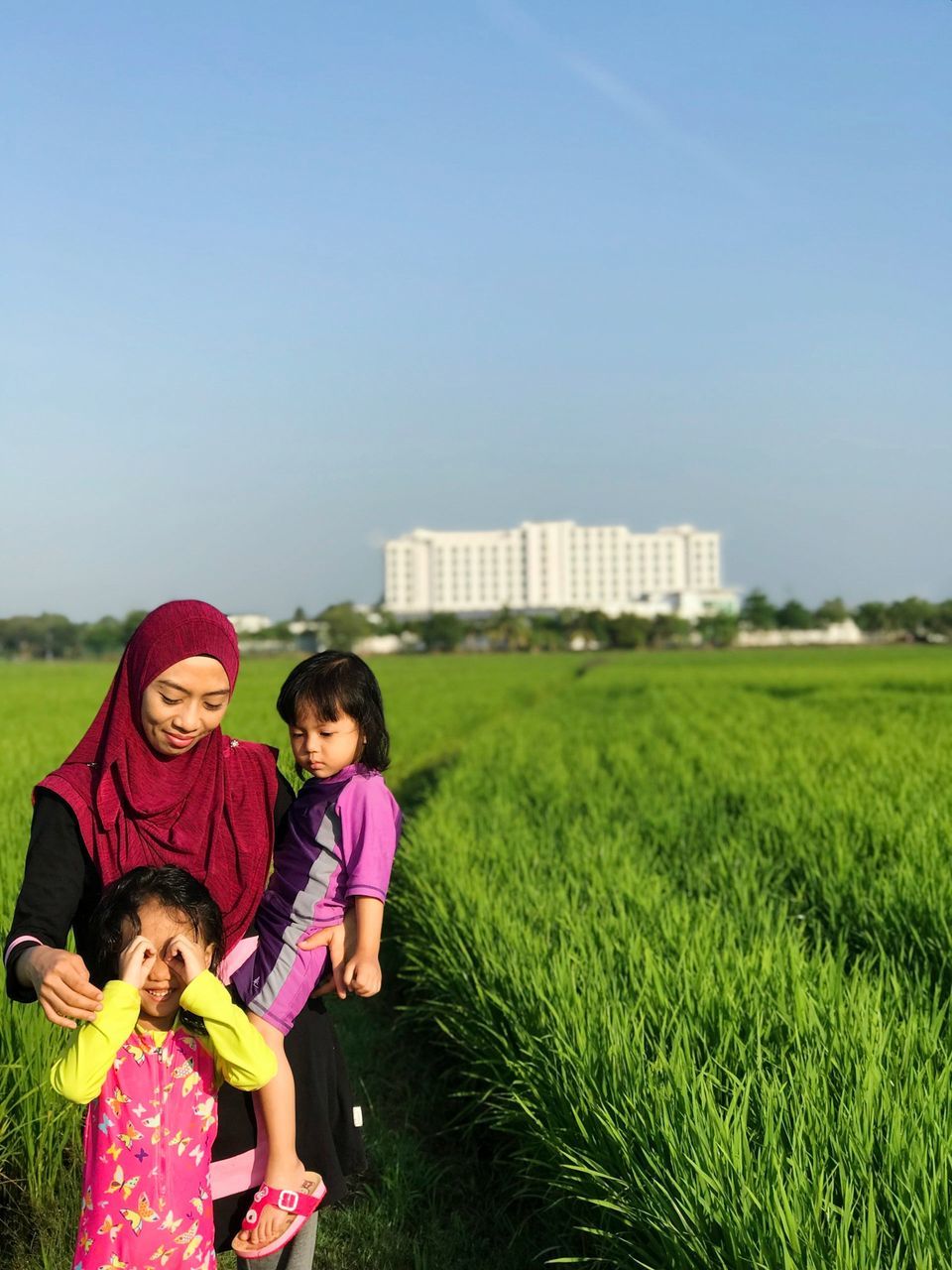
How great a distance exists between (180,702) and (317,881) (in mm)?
379

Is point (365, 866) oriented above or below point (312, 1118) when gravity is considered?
above

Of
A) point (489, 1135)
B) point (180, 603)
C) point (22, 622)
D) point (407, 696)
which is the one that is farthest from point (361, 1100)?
point (407, 696)

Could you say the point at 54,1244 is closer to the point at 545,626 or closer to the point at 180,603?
the point at 180,603

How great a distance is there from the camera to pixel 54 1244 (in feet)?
8.06

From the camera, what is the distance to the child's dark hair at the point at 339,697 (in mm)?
1909

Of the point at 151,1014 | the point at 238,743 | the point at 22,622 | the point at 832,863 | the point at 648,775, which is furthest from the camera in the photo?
the point at 22,622

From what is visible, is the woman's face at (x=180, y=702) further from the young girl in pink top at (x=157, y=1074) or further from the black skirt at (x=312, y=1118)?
the black skirt at (x=312, y=1118)

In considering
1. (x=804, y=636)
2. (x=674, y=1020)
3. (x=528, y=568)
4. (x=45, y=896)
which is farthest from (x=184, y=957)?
(x=528, y=568)

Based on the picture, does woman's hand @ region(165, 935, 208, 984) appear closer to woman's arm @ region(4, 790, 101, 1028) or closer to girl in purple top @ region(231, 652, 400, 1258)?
woman's arm @ region(4, 790, 101, 1028)

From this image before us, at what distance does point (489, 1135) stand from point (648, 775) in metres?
5.02

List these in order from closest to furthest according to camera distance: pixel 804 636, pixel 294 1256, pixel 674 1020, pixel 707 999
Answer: pixel 294 1256 → pixel 674 1020 → pixel 707 999 → pixel 804 636

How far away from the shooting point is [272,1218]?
1.83 meters

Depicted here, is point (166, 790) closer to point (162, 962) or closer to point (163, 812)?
point (163, 812)

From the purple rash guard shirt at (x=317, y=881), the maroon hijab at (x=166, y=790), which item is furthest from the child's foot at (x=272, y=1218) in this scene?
the maroon hijab at (x=166, y=790)
